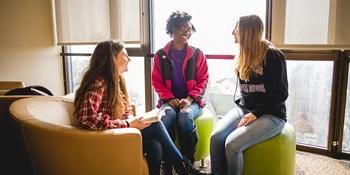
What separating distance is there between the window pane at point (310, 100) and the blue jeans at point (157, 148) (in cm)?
133

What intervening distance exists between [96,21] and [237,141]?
7.72 feet

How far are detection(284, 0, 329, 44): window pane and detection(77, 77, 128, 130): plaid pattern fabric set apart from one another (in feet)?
5.15

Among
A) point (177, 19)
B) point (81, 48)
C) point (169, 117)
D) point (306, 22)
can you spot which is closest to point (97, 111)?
point (169, 117)

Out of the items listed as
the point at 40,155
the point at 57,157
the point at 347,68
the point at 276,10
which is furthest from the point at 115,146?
the point at 347,68

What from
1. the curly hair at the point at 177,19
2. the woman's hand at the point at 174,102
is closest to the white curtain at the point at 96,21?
the curly hair at the point at 177,19

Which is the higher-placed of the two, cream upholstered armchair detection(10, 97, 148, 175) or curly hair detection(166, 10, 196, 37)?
curly hair detection(166, 10, 196, 37)

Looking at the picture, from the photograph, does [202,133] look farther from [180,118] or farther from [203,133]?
[180,118]

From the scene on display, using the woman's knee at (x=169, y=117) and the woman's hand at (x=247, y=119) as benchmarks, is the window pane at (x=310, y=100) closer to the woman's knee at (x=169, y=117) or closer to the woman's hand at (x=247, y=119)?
the woman's hand at (x=247, y=119)

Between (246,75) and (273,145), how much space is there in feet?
1.57

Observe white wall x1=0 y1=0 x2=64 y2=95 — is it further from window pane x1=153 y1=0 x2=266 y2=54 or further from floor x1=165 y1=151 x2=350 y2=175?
floor x1=165 y1=151 x2=350 y2=175

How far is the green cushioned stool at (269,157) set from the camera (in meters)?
1.74

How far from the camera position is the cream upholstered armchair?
1.38m

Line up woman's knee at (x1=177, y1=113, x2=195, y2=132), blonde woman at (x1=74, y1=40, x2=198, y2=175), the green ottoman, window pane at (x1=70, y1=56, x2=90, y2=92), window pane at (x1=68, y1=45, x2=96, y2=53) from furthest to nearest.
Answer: window pane at (x1=70, y1=56, x2=90, y2=92)
window pane at (x1=68, y1=45, x2=96, y2=53)
the green ottoman
woman's knee at (x1=177, y1=113, x2=195, y2=132)
blonde woman at (x1=74, y1=40, x2=198, y2=175)

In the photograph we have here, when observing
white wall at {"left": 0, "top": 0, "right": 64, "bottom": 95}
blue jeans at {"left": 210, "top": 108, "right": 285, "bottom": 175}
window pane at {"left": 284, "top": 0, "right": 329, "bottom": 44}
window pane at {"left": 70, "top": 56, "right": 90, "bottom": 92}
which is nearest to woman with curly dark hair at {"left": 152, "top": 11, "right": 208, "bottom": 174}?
blue jeans at {"left": 210, "top": 108, "right": 285, "bottom": 175}
